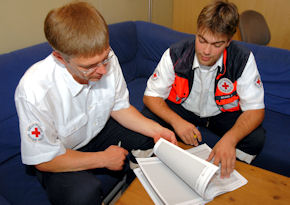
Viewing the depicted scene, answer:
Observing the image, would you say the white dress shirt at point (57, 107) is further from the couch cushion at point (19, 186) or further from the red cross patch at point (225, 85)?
the red cross patch at point (225, 85)

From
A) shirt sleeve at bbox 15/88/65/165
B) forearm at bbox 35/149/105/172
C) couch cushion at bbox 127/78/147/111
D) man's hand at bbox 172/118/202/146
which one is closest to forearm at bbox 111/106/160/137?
man's hand at bbox 172/118/202/146

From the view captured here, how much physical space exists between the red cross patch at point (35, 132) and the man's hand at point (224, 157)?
28.2 inches

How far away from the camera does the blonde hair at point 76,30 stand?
2.62 feet

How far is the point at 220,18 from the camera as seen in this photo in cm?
114

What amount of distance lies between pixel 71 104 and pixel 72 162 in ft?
0.81

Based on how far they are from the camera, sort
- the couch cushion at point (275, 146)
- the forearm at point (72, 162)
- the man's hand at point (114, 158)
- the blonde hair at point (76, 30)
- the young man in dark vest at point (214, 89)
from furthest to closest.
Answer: the couch cushion at point (275, 146)
the young man in dark vest at point (214, 89)
the man's hand at point (114, 158)
the forearm at point (72, 162)
the blonde hair at point (76, 30)

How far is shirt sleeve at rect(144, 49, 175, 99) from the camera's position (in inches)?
55.9

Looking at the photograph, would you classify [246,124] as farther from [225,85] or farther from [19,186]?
[19,186]

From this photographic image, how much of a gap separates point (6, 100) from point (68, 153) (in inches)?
20.9

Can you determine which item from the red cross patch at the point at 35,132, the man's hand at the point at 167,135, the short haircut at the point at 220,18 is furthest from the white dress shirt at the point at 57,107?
the short haircut at the point at 220,18

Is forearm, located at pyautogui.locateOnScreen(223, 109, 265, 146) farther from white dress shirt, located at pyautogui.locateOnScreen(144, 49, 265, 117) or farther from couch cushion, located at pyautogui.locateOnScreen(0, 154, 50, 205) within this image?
couch cushion, located at pyautogui.locateOnScreen(0, 154, 50, 205)

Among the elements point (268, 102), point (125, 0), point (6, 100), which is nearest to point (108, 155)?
point (6, 100)

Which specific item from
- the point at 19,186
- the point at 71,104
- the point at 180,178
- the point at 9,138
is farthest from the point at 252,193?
the point at 9,138

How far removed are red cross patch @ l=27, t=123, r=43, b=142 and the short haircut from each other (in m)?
0.90
